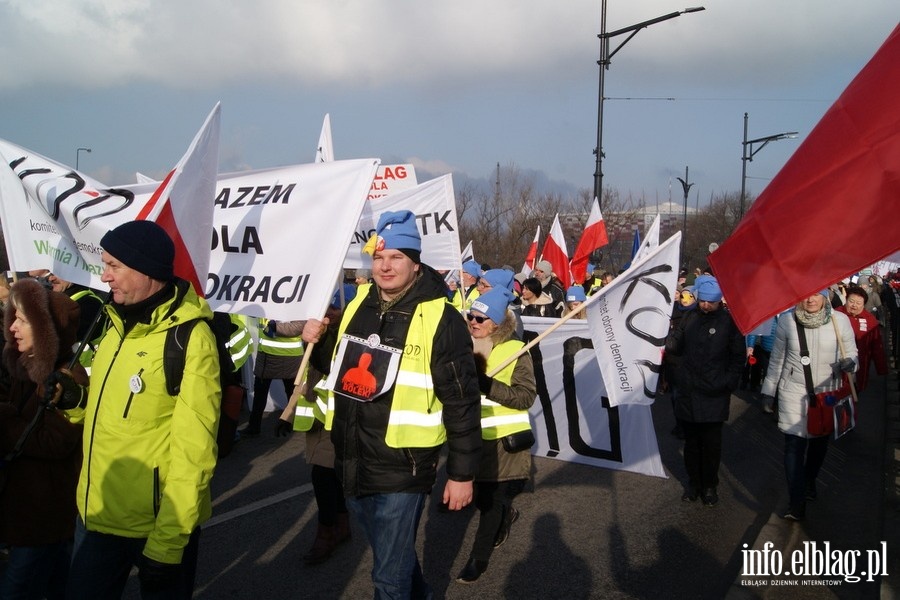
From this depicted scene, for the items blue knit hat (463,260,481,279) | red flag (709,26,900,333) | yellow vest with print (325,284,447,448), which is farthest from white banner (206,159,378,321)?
blue knit hat (463,260,481,279)

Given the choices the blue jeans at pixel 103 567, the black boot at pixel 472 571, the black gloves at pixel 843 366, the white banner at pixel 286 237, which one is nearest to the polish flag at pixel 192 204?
the white banner at pixel 286 237

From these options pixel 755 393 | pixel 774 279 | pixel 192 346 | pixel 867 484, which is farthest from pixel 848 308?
pixel 192 346

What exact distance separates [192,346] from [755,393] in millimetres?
11106

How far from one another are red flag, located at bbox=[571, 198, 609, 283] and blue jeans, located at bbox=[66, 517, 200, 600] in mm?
10588

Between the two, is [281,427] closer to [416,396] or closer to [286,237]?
[286,237]

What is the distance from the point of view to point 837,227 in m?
2.70

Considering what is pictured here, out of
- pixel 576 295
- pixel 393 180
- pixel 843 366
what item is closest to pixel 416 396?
pixel 843 366

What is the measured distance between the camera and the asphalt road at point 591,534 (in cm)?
468

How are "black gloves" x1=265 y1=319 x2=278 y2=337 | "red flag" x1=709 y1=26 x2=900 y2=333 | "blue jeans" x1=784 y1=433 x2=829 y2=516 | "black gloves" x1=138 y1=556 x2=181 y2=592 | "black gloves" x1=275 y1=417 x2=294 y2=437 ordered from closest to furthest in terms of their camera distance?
"red flag" x1=709 y1=26 x2=900 y2=333 < "black gloves" x1=138 y1=556 x2=181 y2=592 < "black gloves" x1=275 y1=417 x2=294 y2=437 < "blue jeans" x1=784 y1=433 x2=829 y2=516 < "black gloves" x1=265 y1=319 x2=278 y2=337

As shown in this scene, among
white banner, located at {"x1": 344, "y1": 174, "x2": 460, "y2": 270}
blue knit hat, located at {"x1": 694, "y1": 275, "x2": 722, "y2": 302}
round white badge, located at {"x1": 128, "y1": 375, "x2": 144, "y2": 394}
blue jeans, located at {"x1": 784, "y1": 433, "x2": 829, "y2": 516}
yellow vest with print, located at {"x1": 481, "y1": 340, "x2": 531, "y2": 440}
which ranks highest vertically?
white banner, located at {"x1": 344, "y1": 174, "x2": 460, "y2": 270}

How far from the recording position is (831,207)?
2.74m

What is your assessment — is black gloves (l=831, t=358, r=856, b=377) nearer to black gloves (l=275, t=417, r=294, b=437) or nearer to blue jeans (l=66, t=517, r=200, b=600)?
black gloves (l=275, t=417, r=294, b=437)

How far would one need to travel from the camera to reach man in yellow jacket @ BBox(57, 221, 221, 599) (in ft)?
9.52

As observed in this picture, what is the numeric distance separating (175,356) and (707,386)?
481cm
